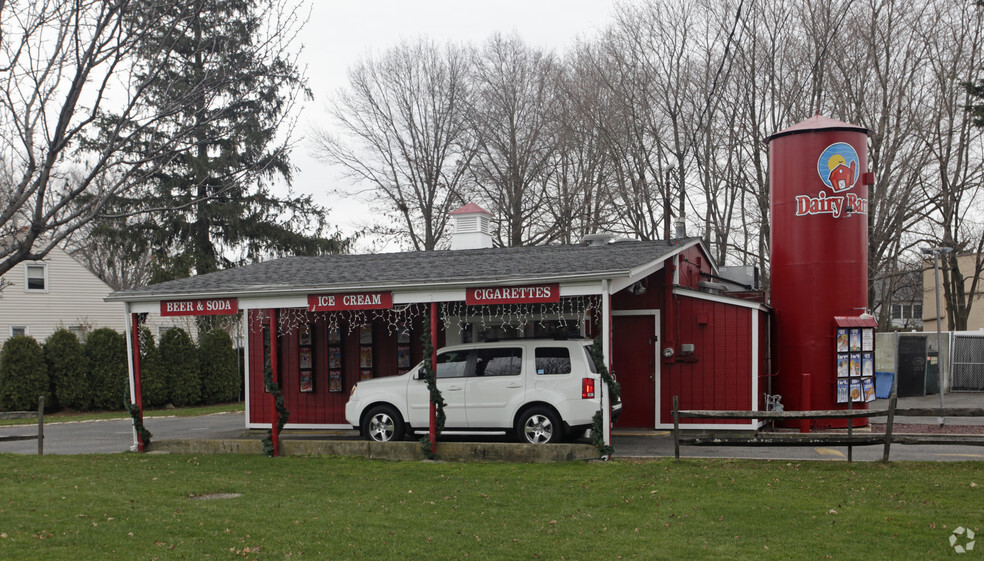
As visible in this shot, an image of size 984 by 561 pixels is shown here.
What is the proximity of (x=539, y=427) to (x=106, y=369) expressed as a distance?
18264 mm

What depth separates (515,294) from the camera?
1298cm

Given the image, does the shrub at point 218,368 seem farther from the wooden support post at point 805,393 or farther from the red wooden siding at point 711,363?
the wooden support post at point 805,393

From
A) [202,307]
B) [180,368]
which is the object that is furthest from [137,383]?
[180,368]

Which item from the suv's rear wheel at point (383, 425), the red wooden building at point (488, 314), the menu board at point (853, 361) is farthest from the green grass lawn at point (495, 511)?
the menu board at point (853, 361)

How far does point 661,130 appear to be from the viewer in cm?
3175

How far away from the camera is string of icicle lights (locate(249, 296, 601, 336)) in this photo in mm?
16156

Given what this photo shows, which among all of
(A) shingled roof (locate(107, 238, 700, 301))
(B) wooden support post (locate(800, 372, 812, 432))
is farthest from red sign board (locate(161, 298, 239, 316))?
(B) wooden support post (locate(800, 372, 812, 432))

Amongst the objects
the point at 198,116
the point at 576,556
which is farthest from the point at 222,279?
the point at 576,556

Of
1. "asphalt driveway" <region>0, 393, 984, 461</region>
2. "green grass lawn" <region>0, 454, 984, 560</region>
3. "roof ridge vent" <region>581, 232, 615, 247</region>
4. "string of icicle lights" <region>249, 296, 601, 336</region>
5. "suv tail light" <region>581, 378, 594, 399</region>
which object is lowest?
"asphalt driveway" <region>0, 393, 984, 461</region>

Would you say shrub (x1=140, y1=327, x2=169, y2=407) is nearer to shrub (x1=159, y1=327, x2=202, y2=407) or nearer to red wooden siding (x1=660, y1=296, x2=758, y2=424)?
shrub (x1=159, y1=327, x2=202, y2=407)

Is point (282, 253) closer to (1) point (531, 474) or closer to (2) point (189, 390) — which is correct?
(2) point (189, 390)

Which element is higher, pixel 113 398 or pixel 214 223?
pixel 214 223

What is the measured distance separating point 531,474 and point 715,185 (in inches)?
865

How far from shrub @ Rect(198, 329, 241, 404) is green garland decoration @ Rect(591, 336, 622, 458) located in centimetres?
1970
